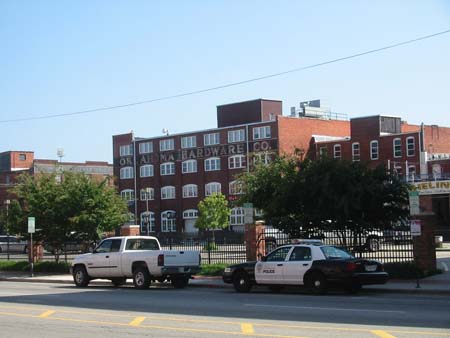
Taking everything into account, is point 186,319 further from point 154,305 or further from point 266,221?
point 266,221

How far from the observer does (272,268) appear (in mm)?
21672

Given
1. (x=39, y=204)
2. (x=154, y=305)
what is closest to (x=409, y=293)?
(x=154, y=305)

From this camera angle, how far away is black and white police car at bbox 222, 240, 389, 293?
66.3 feet

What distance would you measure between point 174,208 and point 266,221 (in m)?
61.0

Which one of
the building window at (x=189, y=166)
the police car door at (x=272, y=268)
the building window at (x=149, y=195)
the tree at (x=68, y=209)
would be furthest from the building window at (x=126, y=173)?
the police car door at (x=272, y=268)

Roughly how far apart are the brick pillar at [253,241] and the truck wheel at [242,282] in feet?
20.5

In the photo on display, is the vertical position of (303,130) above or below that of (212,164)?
above

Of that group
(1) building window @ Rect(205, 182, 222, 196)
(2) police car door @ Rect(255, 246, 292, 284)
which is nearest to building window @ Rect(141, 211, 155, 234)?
(1) building window @ Rect(205, 182, 222, 196)

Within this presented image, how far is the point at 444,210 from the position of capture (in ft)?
234

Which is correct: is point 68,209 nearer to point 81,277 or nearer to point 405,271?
point 81,277

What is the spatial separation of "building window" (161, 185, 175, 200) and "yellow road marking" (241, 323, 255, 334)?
7621 cm

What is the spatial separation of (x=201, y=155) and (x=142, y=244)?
60.7 metres

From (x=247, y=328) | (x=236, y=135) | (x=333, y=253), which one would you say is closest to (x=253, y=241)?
(x=333, y=253)

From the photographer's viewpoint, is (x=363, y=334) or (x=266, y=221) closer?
(x=363, y=334)
